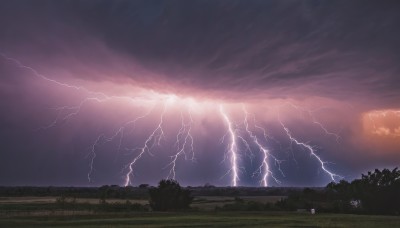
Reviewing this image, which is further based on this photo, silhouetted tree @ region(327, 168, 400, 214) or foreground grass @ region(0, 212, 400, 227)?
silhouetted tree @ region(327, 168, 400, 214)

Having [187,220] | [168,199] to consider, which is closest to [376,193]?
[168,199]

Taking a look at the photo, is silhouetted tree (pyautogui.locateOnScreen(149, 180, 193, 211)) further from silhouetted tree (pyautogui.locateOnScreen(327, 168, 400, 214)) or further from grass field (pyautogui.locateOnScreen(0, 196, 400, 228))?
silhouetted tree (pyautogui.locateOnScreen(327, 168, 400, 214))

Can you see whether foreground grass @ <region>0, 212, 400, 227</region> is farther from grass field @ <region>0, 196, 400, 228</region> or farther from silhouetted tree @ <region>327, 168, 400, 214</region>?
silhouetted tree @ <region>327, 168, 400, 214</region>

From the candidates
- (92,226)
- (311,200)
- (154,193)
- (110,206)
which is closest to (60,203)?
(110,206)

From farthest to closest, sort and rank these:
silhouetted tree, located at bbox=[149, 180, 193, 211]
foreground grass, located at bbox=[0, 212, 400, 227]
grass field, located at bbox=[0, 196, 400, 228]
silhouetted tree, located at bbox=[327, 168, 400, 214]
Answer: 1. silhouetted tree, located at bbox=[149, 180, 193, 211]
2. silhouetted tree, located at bbox=[327, 168, 400, 214]
3. grass field, located at bbox=[0, 196, 400, 228]
4. foreground grass, located at bbox=[0, 212, 400, 227]

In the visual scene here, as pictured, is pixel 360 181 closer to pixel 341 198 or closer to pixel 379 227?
pixel 341 198

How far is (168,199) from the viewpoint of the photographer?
8038 cm

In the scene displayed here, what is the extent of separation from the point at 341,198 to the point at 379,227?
143 feet

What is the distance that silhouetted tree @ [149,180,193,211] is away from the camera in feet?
261

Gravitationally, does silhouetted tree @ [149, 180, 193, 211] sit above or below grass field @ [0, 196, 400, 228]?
above

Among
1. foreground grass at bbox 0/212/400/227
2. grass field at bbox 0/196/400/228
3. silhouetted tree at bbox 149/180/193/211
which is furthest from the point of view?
silhouetted tree at bbox 149/180/193/211

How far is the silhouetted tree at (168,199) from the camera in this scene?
79500 mm

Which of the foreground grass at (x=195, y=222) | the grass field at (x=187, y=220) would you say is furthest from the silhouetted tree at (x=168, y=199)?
the foreground grass at (x=195, y=222)

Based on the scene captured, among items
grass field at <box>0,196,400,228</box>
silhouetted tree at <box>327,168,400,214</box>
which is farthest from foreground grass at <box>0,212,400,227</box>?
silhouetted tree at <box>327,168,400,214</box>
